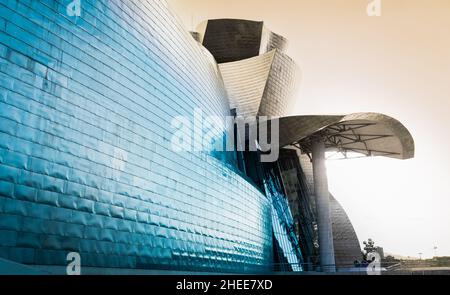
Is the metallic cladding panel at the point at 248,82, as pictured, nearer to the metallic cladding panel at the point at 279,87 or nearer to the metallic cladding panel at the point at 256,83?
the metallic cladding panel at the point at 256,83

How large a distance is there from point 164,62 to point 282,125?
1315cm

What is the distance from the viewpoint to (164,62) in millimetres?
15930

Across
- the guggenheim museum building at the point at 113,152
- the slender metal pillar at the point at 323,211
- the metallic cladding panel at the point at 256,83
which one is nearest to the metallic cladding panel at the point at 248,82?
the metallic cladding panel at the point at 256,83

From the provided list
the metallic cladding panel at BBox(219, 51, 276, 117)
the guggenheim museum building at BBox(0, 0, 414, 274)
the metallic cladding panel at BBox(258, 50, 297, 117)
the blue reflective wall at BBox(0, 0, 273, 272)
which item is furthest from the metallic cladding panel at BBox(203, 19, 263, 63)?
the blue reflective wall at BBox(0, 0, 273, 272)

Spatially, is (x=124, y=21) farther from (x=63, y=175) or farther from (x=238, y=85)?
(x=238, y=85)

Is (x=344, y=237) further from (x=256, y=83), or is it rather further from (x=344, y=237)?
(x=256, y=83)

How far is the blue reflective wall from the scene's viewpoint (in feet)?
31.0

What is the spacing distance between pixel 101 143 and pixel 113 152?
55 cm

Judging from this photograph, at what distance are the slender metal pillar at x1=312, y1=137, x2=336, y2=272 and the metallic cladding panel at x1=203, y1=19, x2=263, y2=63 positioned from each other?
15299 mm

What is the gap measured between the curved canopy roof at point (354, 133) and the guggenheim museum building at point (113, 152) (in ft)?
1.21

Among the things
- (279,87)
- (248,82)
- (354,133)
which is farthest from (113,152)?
(279,87)

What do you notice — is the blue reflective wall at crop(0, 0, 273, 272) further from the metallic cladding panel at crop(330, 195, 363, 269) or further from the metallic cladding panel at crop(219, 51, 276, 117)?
the metallic cladding panel at crop(330, 195, 363, 269)

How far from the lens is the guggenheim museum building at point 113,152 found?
9.50m

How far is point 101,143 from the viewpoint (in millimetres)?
11812
